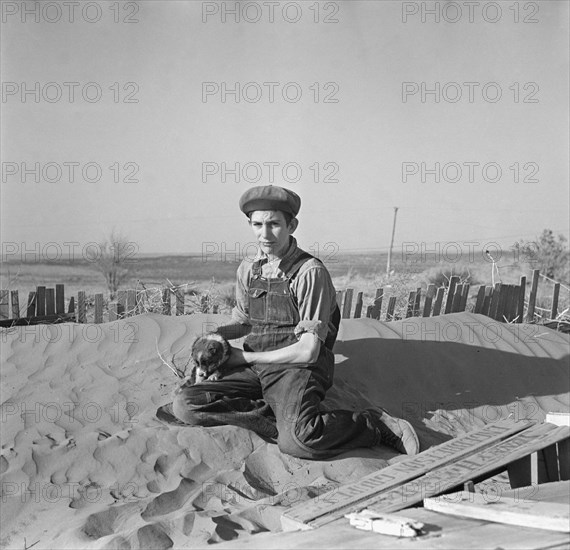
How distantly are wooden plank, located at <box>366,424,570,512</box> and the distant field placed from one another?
7725 mm

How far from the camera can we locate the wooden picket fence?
7.48 meters

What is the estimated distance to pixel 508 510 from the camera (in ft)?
9.44

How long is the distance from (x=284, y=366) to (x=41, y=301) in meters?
3.63

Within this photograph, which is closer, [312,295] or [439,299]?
[312,295]

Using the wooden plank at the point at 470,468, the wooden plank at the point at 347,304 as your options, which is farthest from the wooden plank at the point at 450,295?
the wooden plank at the point at 470,468

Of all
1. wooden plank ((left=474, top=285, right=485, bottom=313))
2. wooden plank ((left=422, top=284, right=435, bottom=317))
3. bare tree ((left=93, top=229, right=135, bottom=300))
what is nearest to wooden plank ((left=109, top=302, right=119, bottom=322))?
wooden plank ((left=422, top=284, right=435, bottom=317))

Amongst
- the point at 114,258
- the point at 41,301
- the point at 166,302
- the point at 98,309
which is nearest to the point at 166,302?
the point at 166,302

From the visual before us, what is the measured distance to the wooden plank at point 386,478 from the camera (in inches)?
126

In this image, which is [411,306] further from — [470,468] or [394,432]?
[470,468]

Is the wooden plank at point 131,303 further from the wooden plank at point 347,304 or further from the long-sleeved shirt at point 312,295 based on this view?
the long-sleeved shirt at point 312,295

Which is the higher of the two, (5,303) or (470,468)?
(5,303)

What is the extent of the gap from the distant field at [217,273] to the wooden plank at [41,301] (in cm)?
446

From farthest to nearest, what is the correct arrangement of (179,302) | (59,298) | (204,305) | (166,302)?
(204,305) → (179,302) → (166,302) → (59,298)

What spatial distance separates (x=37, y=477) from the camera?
427cm
